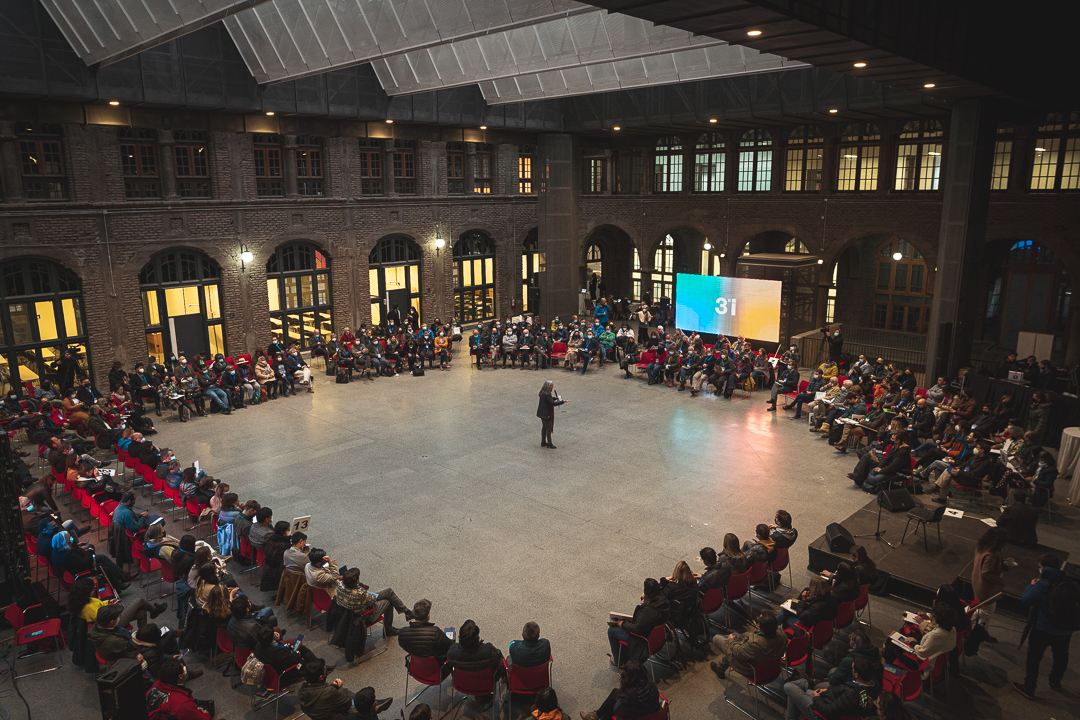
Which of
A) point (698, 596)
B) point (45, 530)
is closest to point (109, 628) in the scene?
point (45, 530)

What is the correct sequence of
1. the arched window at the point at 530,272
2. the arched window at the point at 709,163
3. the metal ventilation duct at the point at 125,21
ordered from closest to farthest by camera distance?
the metal ventilation duct at the point at 125,21
the arched window at the point at 709,163
the arched window at the point at 530,272

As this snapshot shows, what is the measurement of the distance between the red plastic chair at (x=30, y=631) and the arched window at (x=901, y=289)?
2481 cm

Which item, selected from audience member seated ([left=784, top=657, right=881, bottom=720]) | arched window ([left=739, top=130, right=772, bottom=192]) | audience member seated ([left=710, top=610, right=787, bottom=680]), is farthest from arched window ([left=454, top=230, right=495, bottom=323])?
audience member seated ([left=784, top=657, right=881, bottom=720])

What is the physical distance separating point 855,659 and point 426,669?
3858 mm

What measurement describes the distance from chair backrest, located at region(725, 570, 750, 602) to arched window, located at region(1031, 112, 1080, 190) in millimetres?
17149

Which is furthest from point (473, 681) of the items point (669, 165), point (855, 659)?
point (669, 165)

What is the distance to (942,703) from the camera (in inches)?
277

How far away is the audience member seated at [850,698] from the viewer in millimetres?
5785

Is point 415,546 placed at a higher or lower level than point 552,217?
lower

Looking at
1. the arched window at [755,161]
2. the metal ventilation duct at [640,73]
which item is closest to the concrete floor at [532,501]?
the metal ventilation duct at [640,73]

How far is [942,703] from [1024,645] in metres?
1.84

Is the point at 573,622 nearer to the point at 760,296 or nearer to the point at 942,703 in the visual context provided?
the point at 942,703

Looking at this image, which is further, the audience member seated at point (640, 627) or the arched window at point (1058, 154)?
the arched window at point (1058, 154)

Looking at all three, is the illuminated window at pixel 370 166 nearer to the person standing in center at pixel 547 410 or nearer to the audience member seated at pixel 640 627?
the person standing in center at pixel 547 410
